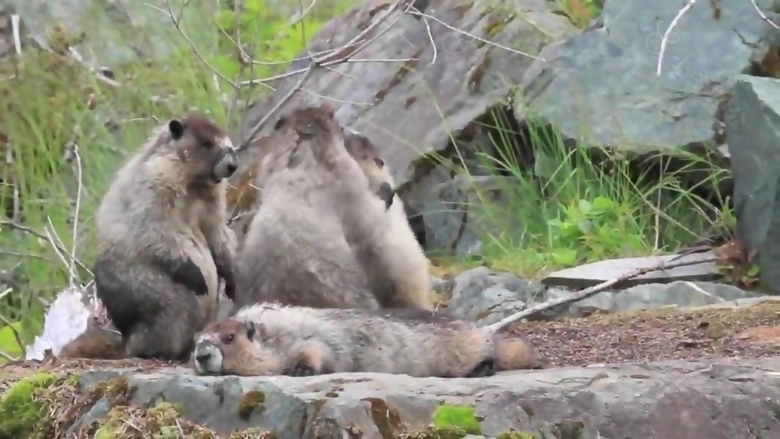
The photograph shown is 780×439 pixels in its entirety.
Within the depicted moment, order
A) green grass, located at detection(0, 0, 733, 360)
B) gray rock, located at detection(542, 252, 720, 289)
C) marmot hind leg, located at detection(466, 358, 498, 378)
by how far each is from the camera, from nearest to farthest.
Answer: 1. marmot hind leg, located at detection(466, 358, 498, 378)
2. gray rock, located at detection(542, 252, 720, 289)
3. green grass, located at detection(0, 0, 733, 360)

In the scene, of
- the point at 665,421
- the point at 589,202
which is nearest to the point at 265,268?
the point at 665,421

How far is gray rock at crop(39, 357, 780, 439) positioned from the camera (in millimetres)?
2873

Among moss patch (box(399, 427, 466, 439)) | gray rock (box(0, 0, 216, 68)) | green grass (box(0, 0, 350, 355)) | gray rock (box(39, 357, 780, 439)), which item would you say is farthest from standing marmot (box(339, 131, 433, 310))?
gray rock (box(0, 0, 216, 68))

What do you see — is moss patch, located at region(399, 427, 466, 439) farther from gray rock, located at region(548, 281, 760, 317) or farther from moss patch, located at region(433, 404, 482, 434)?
gray rock, located at region(548, 281, 760, 317)

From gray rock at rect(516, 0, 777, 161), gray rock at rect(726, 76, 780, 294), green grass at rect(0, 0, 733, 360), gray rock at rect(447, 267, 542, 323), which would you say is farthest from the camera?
gray rock at rect(516, 0, 777, 161)

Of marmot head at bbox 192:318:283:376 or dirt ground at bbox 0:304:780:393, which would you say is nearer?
marmot head at bbox 192:318:283:376

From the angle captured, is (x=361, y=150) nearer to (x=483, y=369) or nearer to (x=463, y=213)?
(x=483, y=369)

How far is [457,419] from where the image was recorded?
288cm

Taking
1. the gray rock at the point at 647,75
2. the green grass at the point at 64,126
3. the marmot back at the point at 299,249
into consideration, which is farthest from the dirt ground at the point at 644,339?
the green grass at the point at 64,126

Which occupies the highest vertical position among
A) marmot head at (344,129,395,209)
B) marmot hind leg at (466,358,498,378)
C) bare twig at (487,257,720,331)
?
marmot head at (344,129,395,209)

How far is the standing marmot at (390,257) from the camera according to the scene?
14.9 ft

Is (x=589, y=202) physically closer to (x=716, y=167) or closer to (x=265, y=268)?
(x=716, y=167)

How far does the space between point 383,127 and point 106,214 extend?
351cm

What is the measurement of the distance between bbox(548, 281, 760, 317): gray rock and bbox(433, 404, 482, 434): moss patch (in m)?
2.99
